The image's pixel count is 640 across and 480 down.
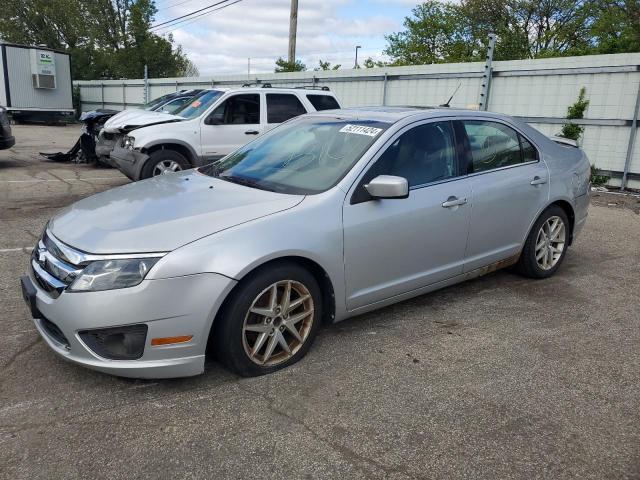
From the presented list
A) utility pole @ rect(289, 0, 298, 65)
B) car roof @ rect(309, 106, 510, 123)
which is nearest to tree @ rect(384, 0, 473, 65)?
utility pole @ rect(289, 0, 298, 65)

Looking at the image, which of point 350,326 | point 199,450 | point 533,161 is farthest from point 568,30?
point 199,450

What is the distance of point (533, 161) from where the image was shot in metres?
4.68

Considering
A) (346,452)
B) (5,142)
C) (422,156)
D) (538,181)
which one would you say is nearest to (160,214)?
(346,452)

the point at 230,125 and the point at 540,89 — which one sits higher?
the point at 540,89

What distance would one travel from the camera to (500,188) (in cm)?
426

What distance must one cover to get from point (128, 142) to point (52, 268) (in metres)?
6.08

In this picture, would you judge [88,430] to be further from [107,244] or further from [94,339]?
[107,244]

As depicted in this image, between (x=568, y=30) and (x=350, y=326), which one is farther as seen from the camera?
(x=568, y=30)

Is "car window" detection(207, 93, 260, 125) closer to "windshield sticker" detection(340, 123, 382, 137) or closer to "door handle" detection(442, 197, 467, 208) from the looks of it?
"windshield sticker" detection(340, 123, 382, 137)

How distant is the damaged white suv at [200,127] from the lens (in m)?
8.39

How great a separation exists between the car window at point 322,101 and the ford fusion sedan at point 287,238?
5197 millimetres

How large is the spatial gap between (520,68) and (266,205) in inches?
384

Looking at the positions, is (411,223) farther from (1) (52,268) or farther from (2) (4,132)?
(2) (4,132)

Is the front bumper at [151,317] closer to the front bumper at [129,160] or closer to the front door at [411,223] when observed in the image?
the front door at [411,223]
